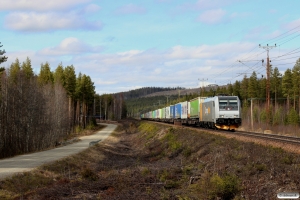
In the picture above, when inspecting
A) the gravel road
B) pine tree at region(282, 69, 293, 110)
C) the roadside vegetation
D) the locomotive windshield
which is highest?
pine tree at region(282, 69, 293, 110)

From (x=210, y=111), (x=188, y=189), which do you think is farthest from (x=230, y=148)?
(x=210, y=111)

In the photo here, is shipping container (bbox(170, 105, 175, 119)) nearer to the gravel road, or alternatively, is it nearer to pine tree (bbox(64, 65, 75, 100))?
pine tree (bbox(64, 65, 75, 100))

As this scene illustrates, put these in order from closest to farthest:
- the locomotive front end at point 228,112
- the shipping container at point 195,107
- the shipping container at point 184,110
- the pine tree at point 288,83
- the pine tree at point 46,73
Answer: the locomotive front end at point 228,112
the shipping container at point 195,107
the shipping container at point 184,110
the pine tree at point 46,73
the pine tree at point 288,83

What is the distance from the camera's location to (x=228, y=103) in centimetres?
3788

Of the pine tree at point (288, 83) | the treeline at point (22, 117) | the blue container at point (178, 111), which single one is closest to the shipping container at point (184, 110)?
the blue container at point (178, 111)

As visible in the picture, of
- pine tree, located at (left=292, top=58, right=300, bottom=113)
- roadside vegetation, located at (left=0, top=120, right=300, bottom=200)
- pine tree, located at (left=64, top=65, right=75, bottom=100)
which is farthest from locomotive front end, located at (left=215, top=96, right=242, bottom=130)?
pine tree, located at (left=292, top=58, right=300, bottom=113)

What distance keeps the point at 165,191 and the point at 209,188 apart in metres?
1.93

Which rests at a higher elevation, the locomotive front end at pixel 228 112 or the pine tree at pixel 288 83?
the pine tree at pixel 288 83

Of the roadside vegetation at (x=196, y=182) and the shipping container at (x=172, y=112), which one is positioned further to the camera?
the shipping container at (x=172, y=112)

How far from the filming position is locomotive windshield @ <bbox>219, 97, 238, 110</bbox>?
123 ft

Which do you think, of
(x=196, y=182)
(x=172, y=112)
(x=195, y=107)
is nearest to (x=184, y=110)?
(x=195, y=107)

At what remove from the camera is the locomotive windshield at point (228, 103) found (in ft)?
123

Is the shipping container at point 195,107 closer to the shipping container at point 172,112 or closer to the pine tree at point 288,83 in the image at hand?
the shipping container at point 172,112

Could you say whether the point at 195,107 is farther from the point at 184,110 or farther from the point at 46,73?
the point at 46,73
